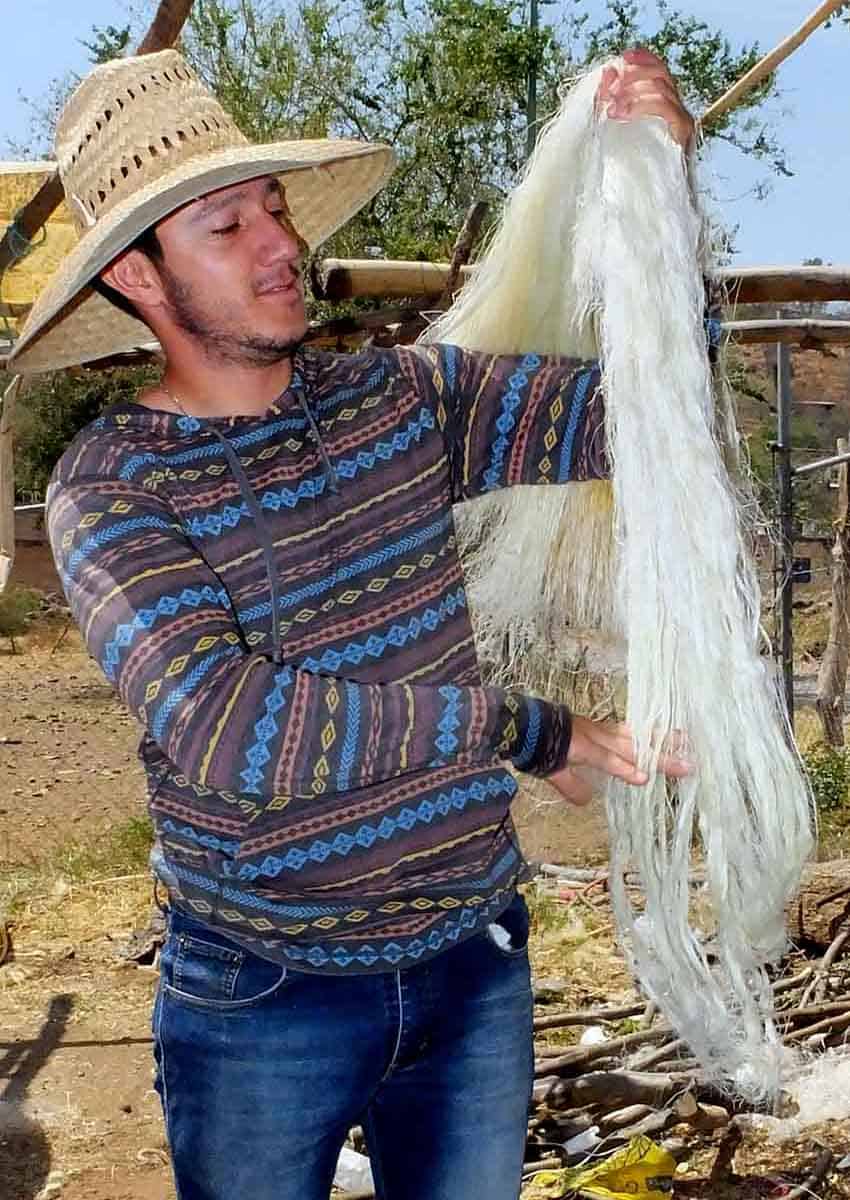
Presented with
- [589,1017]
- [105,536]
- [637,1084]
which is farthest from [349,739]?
[589,1017]

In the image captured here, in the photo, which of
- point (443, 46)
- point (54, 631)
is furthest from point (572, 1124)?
point (443, 46)

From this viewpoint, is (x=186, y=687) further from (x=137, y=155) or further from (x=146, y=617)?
(x=137, y=155)

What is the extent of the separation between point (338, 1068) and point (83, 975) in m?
3.31

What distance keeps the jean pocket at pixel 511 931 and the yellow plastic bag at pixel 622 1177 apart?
53.4 inches

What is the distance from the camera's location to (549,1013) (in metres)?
3.79

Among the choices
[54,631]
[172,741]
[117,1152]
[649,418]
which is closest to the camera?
[172,741]

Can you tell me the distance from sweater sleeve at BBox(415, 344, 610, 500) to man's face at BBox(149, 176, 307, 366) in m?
0.22

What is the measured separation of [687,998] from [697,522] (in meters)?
0.48

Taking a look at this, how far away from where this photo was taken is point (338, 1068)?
1.34 m

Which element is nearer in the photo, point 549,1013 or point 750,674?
point 750,674

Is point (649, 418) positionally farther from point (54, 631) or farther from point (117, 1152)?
point (54, 631)

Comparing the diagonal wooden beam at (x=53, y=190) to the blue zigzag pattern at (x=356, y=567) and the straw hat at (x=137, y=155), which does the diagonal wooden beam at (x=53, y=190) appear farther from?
the blue zigzag pattern at (x=356, y=567)

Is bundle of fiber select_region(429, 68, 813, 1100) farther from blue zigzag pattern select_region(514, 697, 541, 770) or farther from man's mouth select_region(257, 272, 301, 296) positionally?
man's mouth select_region(257, 272, 301, 296)

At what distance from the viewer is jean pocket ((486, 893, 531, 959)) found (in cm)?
143
